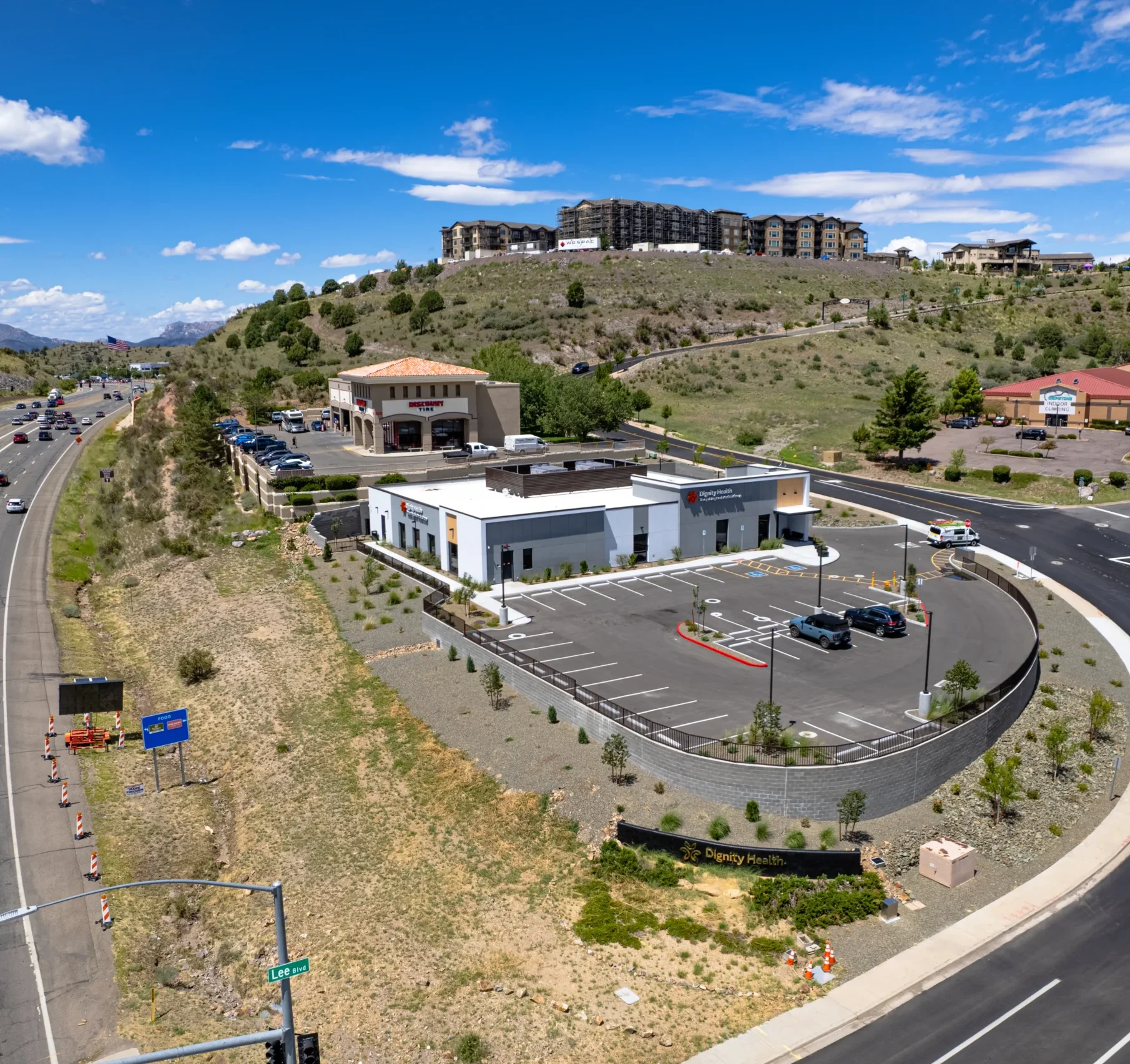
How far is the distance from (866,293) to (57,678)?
525 feet

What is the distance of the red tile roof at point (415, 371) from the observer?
8047 centimetres

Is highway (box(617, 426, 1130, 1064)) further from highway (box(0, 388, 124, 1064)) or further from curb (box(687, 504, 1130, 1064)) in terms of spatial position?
highway (box(0, 388, 124, 1064))

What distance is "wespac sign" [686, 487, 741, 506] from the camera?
56.4 meters

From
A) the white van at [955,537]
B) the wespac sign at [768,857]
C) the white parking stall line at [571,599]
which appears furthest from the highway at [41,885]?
the white van at [955,537]

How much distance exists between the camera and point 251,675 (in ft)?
145

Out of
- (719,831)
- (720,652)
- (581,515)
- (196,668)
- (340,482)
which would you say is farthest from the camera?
(340,482)

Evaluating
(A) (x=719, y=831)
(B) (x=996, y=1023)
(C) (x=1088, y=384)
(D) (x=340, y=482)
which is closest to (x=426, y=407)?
(D) (x=340, y=482)

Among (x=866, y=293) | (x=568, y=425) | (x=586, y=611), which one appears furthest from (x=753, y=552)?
(x=866, y=293)

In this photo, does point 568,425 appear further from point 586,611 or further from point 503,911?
point 503,911

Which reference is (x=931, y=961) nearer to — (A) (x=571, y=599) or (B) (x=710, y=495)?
(A) (x=571, y=599)

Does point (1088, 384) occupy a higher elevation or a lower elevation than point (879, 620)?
higher

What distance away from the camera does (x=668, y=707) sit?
34031 mm

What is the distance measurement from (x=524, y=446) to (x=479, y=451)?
13.9 ft

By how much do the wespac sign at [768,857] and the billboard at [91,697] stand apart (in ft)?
78.0
